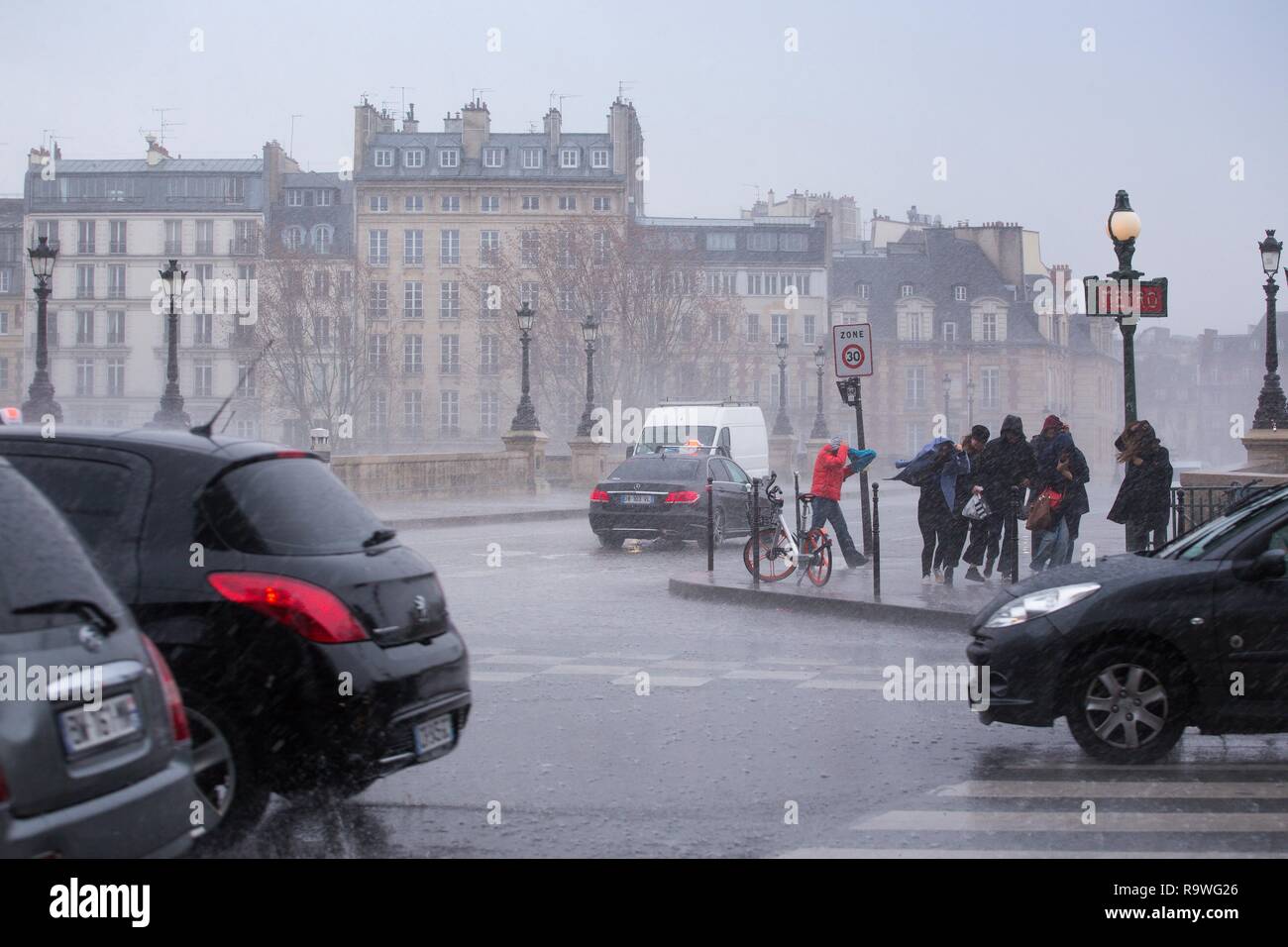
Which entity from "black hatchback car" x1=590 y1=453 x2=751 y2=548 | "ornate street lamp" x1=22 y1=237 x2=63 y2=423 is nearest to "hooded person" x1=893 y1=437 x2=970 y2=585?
"black hatchback car" x1=590 y1=453 x2=751 y2=548

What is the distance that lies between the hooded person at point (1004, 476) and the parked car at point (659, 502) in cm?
743

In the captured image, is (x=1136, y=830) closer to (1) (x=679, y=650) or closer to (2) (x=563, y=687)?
(2) (x=563, y=687)

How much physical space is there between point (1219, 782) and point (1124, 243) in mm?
9222

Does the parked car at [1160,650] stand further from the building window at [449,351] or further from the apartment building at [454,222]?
the building window at [449,351]

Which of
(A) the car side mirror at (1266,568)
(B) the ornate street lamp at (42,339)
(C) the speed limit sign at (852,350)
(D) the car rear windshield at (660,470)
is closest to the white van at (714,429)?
(D) the car rear windshield at (660,470)

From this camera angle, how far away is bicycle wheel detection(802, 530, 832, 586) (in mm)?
16812

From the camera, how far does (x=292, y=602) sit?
5.95 metres

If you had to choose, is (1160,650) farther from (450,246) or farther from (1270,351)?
(450,246)

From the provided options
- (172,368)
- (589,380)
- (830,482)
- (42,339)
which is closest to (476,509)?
(172,368)

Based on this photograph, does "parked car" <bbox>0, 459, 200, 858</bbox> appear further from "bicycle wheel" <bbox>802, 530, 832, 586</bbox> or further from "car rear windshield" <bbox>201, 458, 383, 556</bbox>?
"bicycle wheel" <bbox>802, 530, 832, 586</bbox>

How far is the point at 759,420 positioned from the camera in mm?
42188

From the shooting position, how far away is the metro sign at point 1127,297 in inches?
580
